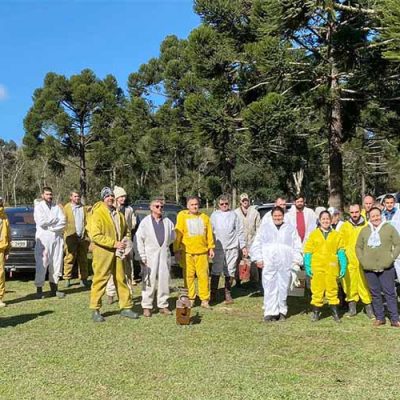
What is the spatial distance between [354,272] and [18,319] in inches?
177

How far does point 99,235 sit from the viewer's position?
264 inches

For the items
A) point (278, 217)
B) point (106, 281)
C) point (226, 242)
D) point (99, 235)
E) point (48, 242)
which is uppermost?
point (278, 217)

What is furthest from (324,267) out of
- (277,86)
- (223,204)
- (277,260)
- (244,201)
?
(277,86)

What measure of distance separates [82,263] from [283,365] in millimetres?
5857

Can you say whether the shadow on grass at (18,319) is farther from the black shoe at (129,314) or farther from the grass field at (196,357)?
the black shoe at (129,314)

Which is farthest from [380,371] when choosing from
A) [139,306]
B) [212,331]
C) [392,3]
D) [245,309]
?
[392,3]

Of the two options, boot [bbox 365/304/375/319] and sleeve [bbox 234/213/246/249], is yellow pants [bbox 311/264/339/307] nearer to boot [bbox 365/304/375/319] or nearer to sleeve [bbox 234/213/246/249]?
boot [bbox 365/304/375/319]

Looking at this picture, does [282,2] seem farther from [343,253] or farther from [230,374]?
[230,374]

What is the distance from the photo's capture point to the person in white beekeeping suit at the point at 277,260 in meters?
6.82

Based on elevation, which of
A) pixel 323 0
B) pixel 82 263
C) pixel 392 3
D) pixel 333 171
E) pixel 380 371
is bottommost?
pixel 380 371

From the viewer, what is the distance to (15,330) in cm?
632

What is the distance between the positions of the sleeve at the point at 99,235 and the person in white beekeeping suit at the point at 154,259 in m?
0.56

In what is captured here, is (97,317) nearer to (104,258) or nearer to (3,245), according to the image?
(104,258)

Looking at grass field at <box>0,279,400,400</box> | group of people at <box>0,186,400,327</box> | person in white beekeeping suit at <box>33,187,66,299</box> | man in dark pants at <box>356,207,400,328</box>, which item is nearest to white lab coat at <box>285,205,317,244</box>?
group of people at <box>0,186,400,327</box>
